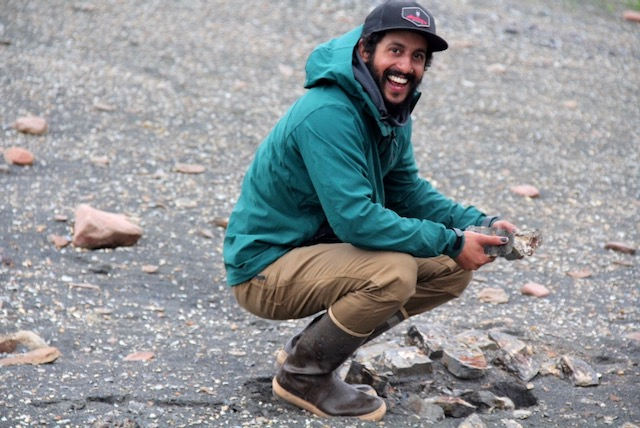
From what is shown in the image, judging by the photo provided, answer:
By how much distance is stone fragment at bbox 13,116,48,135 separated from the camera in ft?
21.5

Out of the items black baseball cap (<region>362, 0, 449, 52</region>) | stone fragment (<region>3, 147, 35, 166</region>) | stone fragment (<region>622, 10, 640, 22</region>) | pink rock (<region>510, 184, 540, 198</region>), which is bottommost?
stone fragment (<region>3, 147, 35, 166</region>)

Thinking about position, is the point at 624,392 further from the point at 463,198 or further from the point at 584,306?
the point at 463,198

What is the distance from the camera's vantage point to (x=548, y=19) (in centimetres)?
1088

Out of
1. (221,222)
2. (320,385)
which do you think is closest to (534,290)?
(221,222)

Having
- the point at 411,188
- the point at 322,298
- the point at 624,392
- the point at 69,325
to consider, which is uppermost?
the point at 411,188

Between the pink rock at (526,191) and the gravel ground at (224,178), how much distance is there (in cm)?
5

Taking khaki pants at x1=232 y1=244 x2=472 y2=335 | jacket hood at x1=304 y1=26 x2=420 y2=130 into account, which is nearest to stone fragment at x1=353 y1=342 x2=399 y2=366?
khaki pants at x1=232 y1=244 x2=472 y2=335

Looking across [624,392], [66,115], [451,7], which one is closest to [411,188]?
[624,392]

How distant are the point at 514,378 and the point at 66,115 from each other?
4251 mm

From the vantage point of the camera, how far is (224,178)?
6.36 metres

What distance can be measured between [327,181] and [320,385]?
79 cm

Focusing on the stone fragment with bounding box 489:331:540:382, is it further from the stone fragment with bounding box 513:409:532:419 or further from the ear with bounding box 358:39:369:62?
the ear with bounding box 358:39:369:62

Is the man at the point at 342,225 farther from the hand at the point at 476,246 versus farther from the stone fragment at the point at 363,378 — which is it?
the stone fragment at the point at 363,378

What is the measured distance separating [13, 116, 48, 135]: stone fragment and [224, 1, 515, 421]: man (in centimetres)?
348
